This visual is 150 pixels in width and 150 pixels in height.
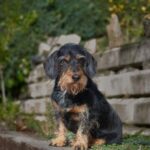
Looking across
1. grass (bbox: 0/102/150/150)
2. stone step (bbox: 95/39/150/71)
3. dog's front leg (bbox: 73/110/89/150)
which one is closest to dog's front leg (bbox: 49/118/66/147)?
grass (bbox: 0/102/150/150)

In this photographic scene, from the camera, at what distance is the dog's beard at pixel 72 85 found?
21.6ft

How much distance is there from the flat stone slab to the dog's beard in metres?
0.59

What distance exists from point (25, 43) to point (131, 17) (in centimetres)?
328

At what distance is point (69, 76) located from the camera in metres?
6.57

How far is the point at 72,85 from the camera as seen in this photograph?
662 centimetres

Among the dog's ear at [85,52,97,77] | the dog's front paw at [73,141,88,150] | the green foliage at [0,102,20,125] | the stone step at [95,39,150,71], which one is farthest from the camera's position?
the green foliage at [0,102,20,125]

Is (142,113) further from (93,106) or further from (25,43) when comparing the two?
(25,43)

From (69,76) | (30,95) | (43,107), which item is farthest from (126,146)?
(30,95)

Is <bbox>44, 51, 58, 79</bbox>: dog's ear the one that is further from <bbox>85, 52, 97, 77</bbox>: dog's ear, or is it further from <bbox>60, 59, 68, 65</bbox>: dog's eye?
<bbox>85, 52, 97, 77</bbox>: dog's ear

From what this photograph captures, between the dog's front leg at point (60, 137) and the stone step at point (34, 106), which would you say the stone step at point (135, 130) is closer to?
the dog's front leg at point (60, 137)

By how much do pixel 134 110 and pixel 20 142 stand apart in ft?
7.87

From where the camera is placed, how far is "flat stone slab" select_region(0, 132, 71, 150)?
7213 mm

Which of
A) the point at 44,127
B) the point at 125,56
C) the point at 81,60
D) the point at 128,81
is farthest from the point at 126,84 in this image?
the point at 81,60

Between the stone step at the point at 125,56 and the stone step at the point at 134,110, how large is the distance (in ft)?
2.08
